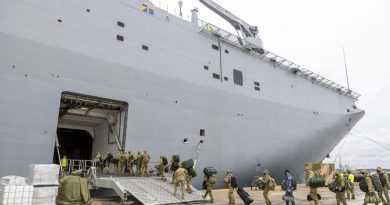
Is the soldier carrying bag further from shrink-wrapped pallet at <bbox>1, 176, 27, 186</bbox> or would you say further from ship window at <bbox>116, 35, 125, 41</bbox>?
ship window at <bbox>116, 35, 125, 41</bbox>

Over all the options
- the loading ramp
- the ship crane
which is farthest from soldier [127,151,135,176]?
the ship crane

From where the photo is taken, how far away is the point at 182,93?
52.0 ft

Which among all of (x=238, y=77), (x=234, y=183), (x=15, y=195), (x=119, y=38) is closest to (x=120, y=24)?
(x=119, y=38)

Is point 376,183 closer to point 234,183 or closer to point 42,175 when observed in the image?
point 234,183

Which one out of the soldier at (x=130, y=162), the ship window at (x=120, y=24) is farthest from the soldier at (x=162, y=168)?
the ship window at (x=120, y=24)

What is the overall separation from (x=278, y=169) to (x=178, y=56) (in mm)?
10758

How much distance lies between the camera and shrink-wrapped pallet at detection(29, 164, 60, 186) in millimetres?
7020

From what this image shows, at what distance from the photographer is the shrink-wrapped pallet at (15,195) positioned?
6324 mm

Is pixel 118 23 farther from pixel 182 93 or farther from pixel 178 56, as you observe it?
pixel 182 93

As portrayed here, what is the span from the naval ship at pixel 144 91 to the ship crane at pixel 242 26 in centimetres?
11

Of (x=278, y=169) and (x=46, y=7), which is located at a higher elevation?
(x=46, y=7)

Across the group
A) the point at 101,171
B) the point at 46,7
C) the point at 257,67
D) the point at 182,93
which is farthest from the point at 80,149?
the point at 257,67

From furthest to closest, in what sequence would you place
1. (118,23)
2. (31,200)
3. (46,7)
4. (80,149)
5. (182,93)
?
(80,149)
(182,93)
(118,23)
(46,7)
(31,200)

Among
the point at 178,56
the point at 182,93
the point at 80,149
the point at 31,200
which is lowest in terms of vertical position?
the point at 31,200
